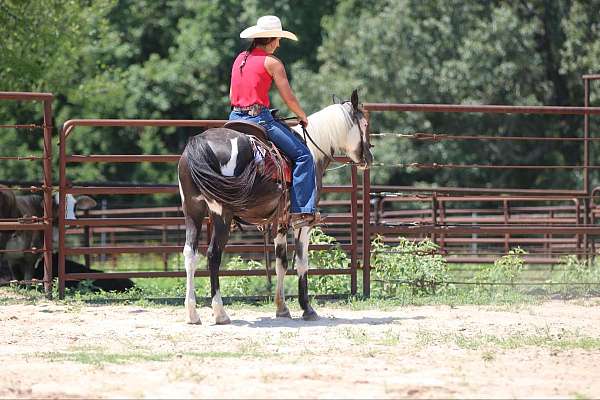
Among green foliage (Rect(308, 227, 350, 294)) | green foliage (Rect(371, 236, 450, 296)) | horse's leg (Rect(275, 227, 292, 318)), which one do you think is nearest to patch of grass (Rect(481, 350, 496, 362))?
horse's leg (Rect(275, 227, 292, 318))

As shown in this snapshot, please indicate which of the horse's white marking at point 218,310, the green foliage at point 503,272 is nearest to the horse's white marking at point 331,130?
the horse's white marking at point 218,310

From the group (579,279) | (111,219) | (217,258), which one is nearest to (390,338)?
(217,258)

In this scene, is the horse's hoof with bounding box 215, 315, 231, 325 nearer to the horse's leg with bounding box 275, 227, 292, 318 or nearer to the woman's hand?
the horse's leg with bounding box 275, 227, 292, 318

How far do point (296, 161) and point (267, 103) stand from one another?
0.53m

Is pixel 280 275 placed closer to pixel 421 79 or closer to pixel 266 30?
pixel 266 30

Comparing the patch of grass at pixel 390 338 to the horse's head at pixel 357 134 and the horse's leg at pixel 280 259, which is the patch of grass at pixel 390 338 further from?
the horse's head at pixel 357 134

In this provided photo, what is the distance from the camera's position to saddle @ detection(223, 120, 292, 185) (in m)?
8.31

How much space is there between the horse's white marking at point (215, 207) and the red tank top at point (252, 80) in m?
0.86

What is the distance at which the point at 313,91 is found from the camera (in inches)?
1030

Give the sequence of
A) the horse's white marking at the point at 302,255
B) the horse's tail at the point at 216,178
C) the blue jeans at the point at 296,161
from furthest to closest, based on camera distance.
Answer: the horse's white marking at the point at 302,255 → the blue jeans at the point at 296,161 → the horse's tail at the point at 216,178

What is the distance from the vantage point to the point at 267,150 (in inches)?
328

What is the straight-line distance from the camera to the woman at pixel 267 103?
8.41 m

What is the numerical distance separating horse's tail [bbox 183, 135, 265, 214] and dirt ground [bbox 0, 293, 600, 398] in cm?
102

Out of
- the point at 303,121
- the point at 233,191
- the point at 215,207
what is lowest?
the point at 215,207
